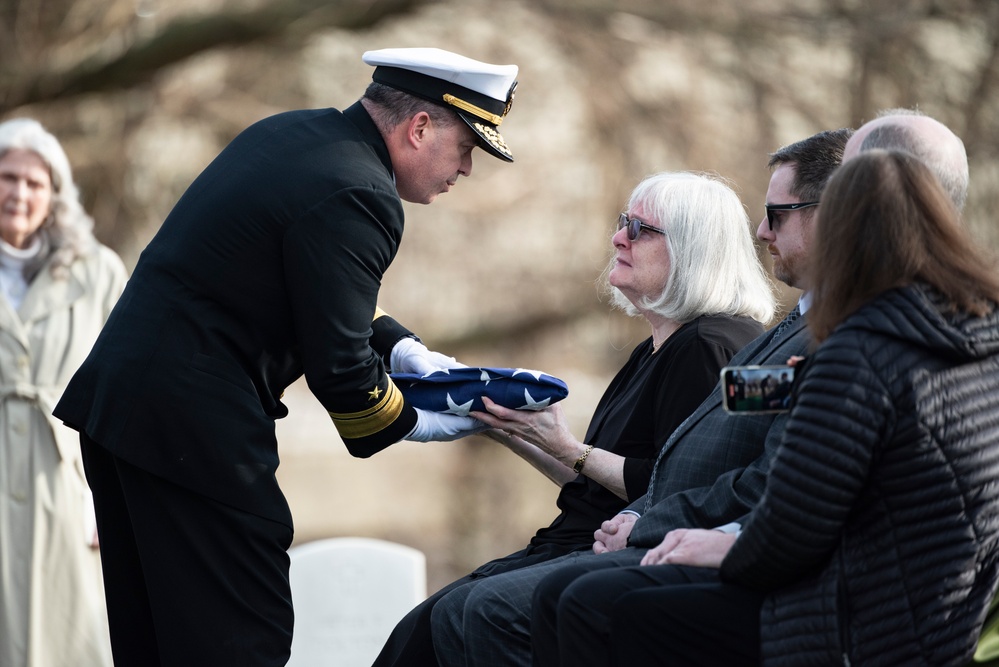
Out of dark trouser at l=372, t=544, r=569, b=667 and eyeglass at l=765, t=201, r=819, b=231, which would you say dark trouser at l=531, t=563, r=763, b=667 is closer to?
dark trouser at l=372, t=544, r=569, b=667

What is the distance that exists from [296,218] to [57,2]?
568 centimetres

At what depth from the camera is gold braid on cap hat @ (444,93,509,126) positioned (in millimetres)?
2879

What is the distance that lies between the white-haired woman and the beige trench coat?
1.46 m

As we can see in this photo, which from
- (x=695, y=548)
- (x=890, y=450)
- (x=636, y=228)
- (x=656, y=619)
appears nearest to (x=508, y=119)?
(x=636, y=228)

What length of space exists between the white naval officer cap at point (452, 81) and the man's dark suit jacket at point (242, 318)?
227 mm

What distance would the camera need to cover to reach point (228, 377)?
2.69m

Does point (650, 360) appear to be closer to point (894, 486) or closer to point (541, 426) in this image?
point (541, 426)

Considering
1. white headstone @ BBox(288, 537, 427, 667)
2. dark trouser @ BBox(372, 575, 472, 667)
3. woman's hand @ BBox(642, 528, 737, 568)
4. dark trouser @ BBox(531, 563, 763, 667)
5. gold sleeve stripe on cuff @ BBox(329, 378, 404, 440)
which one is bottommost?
white headstone @ BBox(288, 537, 427, 667)

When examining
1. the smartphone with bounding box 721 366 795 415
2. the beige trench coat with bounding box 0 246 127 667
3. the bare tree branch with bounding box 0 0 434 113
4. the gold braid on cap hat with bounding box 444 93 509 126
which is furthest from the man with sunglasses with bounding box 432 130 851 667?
the bare tree branch with bounding box 0 0 434 113

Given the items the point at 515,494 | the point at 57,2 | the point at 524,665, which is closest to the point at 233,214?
the point at 524,665

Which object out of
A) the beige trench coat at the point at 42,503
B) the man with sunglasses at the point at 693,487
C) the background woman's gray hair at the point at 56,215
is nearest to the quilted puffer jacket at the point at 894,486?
the man with sunglasses at the point at 693,487

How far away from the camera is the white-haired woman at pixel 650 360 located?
304 centimetres

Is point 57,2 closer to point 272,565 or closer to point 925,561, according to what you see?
point 272,565

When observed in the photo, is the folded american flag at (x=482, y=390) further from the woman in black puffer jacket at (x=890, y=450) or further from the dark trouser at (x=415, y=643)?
the woman in black puffer jacket at (x=890, y=450)
